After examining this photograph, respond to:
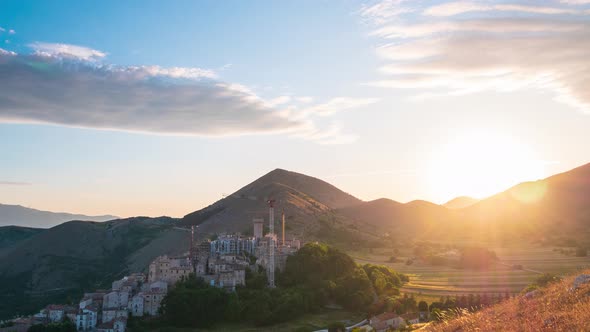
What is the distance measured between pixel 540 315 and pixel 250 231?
3762 inches

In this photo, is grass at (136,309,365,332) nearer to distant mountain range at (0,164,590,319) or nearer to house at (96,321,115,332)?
house at (96,321,115,332)

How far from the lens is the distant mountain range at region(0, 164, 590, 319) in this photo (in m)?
114

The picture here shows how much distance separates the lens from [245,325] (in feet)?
196

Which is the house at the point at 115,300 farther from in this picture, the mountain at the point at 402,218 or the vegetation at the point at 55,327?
the mountain at the point at 402,218

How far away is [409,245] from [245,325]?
71.0 meters

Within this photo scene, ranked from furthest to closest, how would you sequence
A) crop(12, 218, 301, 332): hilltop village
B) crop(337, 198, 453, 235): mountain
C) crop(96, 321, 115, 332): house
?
crop(337, 198, 453, 235): mountain < crop(12, 218, 301, 332): hilltop village < crop(96, 321, 115, 332): house

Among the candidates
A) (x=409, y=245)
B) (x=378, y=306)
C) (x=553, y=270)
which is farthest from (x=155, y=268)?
(x=409, y=245)

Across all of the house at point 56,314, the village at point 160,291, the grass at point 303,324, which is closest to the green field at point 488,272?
the grass at point 303,324

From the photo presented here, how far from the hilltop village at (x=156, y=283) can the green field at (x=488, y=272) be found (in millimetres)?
20797

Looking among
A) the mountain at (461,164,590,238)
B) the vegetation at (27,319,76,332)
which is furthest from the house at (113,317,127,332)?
the mountain at (461,164,590,238)

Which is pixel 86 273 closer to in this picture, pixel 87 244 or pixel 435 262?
pixel 87 244

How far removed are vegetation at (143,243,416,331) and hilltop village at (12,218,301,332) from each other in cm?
153

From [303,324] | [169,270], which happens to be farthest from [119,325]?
[303,324]

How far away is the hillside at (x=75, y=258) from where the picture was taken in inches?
4190
